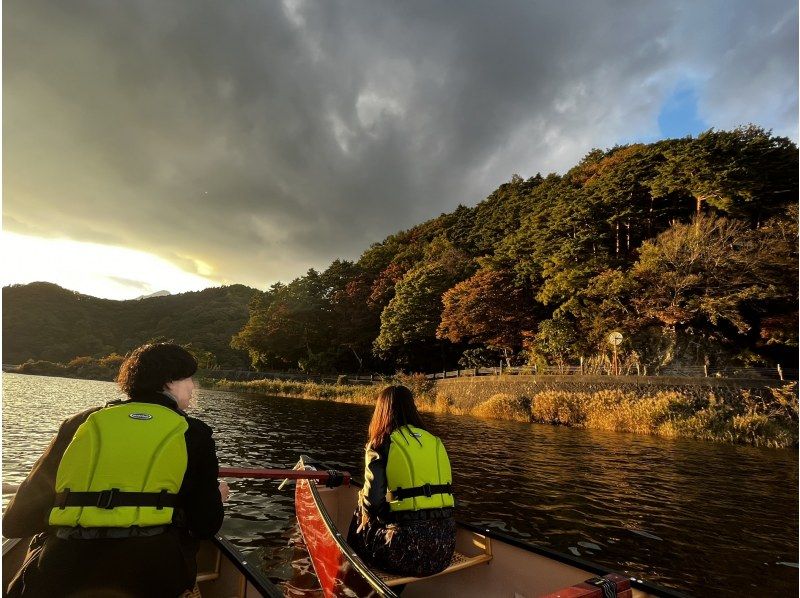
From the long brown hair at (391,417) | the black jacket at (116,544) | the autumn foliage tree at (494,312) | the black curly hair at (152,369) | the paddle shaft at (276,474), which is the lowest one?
the paddle shaft at (276,474)

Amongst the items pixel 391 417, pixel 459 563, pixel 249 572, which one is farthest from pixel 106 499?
pixel 459 563

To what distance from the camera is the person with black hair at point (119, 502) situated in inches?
101

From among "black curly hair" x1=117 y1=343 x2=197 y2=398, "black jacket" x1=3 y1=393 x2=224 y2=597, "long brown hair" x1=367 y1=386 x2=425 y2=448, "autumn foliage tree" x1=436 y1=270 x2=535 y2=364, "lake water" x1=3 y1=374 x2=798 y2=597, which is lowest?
"lake water" x1=3 y1=374 x2=798 y2=597

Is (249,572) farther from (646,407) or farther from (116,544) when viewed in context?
(646,407)

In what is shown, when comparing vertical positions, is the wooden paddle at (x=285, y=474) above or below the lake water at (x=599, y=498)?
above

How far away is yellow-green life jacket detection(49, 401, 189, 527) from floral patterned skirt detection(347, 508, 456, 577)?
7.20 feet

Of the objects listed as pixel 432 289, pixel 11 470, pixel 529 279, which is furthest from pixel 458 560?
pixel 432 289

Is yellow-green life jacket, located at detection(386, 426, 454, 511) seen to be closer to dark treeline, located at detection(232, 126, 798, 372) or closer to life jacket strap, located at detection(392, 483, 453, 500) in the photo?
life jacket strap, located at detection(392, 483, 453, 500)

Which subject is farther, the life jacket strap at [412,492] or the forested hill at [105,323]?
the forested hill at [105,323]

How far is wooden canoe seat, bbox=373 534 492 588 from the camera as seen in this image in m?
4.27

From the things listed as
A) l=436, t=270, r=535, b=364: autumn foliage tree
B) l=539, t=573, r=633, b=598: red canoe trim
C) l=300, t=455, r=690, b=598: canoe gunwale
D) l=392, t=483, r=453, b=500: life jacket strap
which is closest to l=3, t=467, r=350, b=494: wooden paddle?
l=300, t=455, r=690, b=598: canoe gunwale

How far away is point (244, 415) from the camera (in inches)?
913

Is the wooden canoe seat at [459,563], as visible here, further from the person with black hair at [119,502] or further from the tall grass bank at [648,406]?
the tall grass bank at [648,406]

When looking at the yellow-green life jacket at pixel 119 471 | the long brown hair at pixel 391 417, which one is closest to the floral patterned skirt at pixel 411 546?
the long brown hair at pixel 391 417
